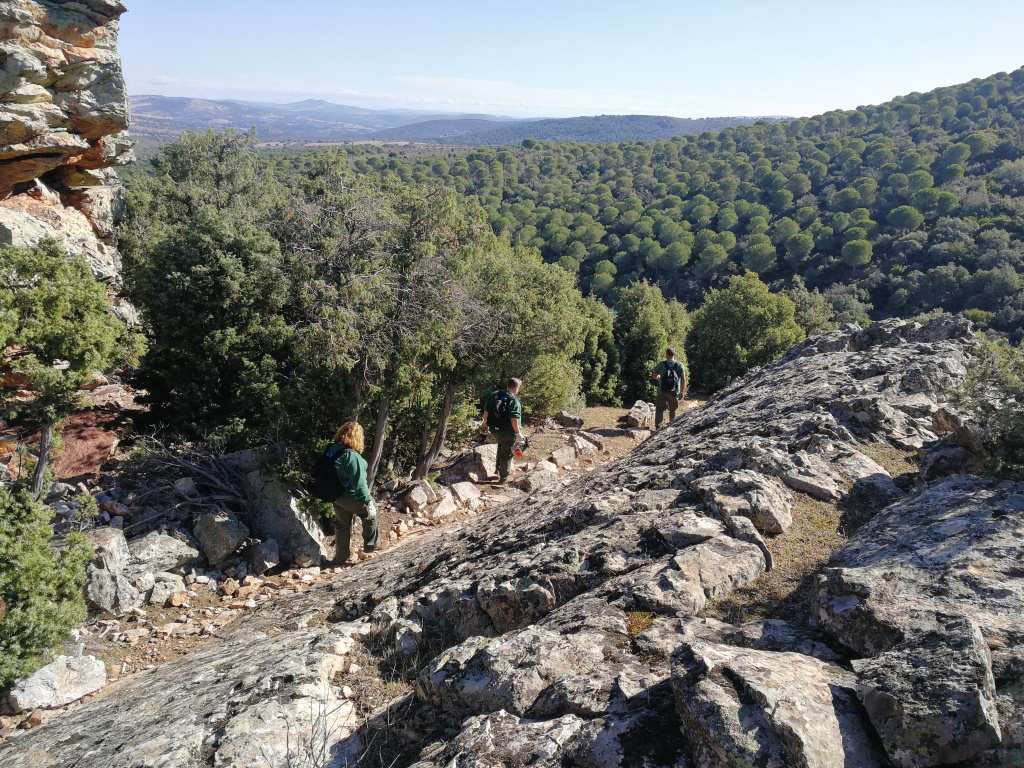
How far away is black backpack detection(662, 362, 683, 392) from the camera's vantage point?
15.4m

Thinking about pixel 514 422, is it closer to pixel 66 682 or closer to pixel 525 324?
pixel 525 324

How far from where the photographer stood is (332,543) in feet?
35.8

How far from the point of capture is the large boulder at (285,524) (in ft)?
33.0

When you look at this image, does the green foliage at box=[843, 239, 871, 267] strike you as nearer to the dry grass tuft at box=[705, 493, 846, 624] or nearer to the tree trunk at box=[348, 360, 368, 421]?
the tree trunk at box=[348, 360, 368, 421]

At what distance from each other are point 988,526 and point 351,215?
32.6 ft

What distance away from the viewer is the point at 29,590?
623cm

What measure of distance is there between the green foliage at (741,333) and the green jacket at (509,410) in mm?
23366

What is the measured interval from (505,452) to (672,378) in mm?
5244

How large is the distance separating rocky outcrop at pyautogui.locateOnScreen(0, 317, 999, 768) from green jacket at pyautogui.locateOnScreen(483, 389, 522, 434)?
11.4 feet

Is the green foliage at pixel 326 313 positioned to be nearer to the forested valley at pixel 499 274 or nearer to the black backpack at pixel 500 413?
the forested valley at pixel 499 274

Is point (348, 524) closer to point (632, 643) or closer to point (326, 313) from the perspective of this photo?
point (326, 313)

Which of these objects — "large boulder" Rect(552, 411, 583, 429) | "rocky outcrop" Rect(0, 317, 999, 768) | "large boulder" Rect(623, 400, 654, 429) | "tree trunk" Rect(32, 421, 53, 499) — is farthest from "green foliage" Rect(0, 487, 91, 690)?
"large boulder" Rect(623, 400, 654, 429)

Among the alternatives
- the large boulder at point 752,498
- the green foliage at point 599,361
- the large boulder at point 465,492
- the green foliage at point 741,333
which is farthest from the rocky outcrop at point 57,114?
the green foliage at point 741,333

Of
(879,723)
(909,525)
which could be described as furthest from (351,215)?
(879,723)
